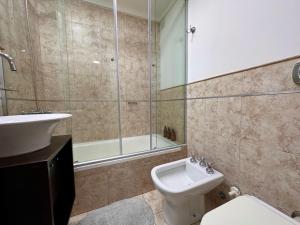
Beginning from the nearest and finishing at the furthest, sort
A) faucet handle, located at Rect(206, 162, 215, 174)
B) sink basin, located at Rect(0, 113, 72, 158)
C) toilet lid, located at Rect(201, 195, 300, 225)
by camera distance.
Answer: sink basin, located at Rect(0, 113, 72, 158) → toilet lid, located at Rect(201, 195, 300, 225) → faucet handle, located at Rect(206, 162, 215, 174)

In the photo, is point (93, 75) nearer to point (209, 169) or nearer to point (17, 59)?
point (17, 59)

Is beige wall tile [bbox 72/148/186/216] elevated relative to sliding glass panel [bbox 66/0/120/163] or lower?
lower

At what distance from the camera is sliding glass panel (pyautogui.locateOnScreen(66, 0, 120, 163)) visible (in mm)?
1870

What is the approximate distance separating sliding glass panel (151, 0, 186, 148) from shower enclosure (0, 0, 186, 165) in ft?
0.04

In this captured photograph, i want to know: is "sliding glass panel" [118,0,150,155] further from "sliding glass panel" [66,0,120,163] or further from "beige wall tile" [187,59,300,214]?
"beige wall tile" [187,59,300,214]

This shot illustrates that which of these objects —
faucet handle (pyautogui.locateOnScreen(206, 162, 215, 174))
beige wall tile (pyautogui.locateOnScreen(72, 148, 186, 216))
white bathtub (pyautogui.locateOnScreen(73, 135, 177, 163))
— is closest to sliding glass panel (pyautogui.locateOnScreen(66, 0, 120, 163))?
white bathtub (pyautogui.locateOnScreen(73, 135, 177, 163))

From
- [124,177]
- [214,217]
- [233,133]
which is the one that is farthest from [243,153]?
[124,177]

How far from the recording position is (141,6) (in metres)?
1.93

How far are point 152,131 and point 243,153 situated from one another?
4.08 feet

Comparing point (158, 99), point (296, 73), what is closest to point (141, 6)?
point (158, 99)

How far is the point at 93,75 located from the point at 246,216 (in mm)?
2188

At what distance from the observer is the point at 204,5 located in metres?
1.36

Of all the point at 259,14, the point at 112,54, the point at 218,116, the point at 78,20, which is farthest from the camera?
the point at 112,54

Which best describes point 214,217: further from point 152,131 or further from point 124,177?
point 152,131
